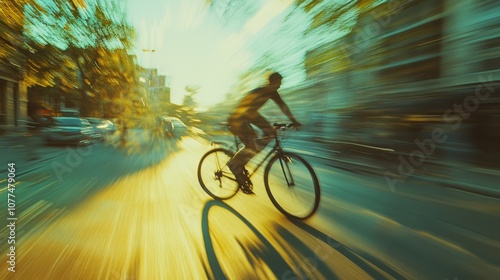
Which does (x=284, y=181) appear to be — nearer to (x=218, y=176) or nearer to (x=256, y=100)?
(x=256, y=100)

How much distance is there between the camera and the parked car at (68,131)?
48.0 ft

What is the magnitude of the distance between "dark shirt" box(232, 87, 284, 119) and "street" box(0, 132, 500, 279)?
128cm

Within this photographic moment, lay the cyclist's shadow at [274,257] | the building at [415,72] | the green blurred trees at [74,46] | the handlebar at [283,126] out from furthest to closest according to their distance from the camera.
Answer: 1. the green blurred trees at [74,46]
2. the building at [415,72]
3. the handlebar at [283,126]
4. the cyclist's shadow at [274,257]

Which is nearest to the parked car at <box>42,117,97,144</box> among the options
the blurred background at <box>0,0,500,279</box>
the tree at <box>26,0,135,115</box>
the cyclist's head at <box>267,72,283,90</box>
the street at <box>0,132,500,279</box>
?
the blurred background at <box>0,0,500,279</box>

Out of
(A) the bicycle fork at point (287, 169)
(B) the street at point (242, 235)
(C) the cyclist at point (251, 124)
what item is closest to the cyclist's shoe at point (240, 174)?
(C) the cyclist at point (251, 124)

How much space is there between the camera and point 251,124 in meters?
4.95

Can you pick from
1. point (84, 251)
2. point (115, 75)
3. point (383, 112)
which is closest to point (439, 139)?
point (383, 112)

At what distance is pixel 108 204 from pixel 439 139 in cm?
887

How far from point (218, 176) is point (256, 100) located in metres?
1.39

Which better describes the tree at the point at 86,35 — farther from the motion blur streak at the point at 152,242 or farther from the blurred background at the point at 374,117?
the motion blur streak at the point at 152,242

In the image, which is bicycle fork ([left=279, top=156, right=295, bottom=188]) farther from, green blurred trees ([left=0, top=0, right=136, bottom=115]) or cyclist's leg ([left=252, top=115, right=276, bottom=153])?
green blurred trees ([left=0, top=0, right=136, bottom=115])

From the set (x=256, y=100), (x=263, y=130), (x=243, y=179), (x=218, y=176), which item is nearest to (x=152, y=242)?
(x=243, y=179)

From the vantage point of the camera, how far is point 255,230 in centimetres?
381

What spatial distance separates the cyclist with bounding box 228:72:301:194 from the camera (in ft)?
15.3
